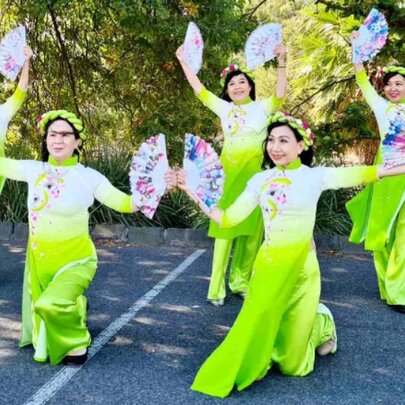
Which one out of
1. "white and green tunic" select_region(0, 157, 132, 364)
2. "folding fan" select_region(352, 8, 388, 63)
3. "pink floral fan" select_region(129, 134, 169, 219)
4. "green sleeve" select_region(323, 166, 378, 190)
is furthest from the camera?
"folding fan" select_region(352, 8, 388, 63)

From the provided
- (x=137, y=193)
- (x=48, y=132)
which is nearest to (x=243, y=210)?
(x=137, y=193)

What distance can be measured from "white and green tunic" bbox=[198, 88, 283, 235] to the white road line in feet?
2.76

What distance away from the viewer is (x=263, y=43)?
512 centimetres

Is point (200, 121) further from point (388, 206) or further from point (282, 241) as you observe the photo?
point (282, 241)

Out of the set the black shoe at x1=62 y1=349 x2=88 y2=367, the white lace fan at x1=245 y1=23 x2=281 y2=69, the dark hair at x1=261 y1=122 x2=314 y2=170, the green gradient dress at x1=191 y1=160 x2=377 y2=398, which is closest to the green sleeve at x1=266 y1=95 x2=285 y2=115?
the white lace fan at x1=245 y1=23 x2=281 y2=69

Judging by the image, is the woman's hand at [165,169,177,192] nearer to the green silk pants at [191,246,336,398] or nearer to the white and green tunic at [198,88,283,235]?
A: the green silk pants at [191,246,336,398]

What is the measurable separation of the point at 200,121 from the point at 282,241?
515 centimetres

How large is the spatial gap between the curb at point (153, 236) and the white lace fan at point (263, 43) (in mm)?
2905

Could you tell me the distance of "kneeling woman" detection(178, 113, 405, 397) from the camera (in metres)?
3.49

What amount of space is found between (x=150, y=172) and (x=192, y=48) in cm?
176

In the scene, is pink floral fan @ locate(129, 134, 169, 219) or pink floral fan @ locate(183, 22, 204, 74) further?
pink floral fan @ locate(183, 22, 204, 74)

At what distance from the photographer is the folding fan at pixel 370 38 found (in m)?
4.94

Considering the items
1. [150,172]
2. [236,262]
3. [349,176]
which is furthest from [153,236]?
[349,176]

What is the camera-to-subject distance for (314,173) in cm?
367
